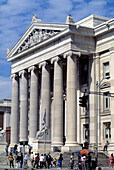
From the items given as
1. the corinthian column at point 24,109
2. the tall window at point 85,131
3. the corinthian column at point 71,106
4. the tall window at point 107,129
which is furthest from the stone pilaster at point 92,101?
the corinthian column at point 24,109

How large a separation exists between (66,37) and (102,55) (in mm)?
5899

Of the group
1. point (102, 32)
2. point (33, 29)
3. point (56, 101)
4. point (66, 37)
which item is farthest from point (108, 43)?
point (33, 29)

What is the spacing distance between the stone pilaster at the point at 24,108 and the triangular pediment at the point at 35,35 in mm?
4711

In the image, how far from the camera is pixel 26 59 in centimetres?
6650

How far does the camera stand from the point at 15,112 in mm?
69375

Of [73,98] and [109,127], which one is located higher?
[73,98]

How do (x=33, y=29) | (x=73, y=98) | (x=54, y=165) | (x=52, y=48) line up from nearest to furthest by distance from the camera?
(x=54, y=165)
(x=73, y=98)
(x=52, y=48)
(x=33, y=29)

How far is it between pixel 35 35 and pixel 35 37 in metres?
0.36

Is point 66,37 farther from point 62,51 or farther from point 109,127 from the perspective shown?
point 109,127

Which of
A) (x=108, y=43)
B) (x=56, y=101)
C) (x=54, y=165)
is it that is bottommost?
(x=54, y=165)

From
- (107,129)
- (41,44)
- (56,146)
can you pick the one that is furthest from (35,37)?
(107,129)

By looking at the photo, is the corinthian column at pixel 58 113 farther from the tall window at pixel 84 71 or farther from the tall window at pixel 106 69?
the tall window at pixel 106 69

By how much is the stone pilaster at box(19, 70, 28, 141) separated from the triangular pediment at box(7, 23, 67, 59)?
471 centimetres

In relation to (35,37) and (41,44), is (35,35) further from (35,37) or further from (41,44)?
(41,44)
